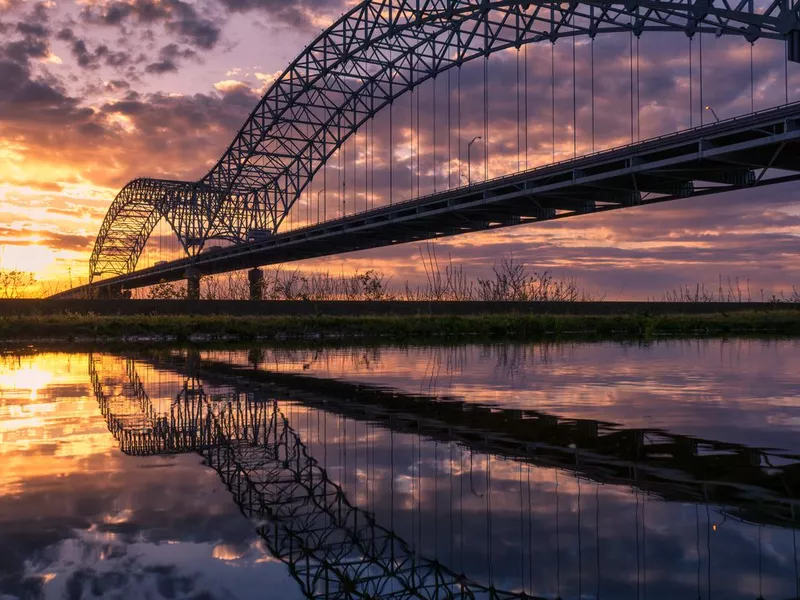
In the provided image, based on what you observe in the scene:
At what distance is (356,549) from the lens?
13.9 ft

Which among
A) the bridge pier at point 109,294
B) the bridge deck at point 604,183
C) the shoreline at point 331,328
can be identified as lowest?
the shoreline at point 331,328

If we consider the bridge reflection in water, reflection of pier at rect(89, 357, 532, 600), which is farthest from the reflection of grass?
the bridge reflection in water

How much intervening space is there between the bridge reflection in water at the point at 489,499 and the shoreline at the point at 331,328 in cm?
1771

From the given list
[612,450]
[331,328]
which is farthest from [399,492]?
[331,328]

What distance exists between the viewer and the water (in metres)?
3.78

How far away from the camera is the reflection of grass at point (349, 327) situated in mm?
26109

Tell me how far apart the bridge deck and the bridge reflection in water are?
20.8 m

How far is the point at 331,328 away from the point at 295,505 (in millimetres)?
24295

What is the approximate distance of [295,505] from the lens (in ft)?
16.6

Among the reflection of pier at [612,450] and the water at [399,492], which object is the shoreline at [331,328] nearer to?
the water at [399,492]

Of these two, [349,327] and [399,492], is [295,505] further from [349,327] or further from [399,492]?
[349,327]

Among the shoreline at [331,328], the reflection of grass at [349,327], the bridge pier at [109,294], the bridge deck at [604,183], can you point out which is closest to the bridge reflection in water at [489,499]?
the shoreline at [331,328]

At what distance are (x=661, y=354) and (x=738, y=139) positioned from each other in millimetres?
12016

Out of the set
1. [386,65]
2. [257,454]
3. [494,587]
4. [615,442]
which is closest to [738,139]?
[615,442]
